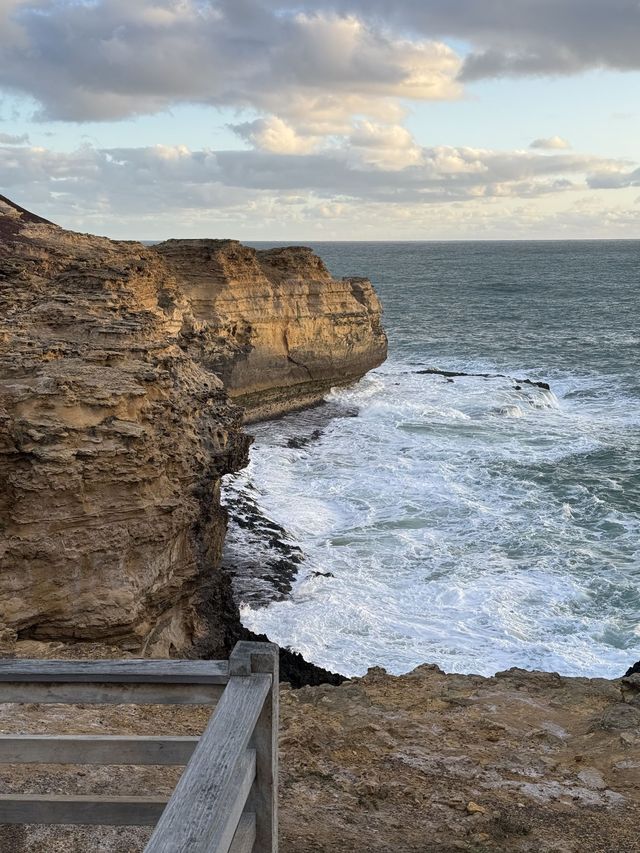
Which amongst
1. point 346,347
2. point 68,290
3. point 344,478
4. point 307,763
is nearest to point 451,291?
point 346,347

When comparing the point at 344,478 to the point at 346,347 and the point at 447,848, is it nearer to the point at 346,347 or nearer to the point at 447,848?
the point at 346,347

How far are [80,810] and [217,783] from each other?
40.2 inches

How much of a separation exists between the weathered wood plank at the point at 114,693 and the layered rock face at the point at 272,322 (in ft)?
75.8

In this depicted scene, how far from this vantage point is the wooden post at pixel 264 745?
2.94 meters

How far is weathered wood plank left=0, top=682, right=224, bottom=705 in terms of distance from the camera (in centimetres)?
305

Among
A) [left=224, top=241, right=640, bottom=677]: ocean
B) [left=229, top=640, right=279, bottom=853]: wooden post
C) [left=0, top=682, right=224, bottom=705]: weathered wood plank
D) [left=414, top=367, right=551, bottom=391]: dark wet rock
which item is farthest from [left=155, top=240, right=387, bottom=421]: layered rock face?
[left=229, top=640, right=279, bottom=853]: wooden post

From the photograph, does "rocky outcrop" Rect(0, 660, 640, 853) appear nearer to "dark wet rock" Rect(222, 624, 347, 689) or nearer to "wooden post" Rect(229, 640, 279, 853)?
"wooden post" Rect(229, 640, 279, 853)

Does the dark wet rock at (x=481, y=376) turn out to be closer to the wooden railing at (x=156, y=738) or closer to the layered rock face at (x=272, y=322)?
the layered rock face at (x=272, y=322)

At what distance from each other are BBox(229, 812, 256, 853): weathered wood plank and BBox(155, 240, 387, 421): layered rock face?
2346 centimetres

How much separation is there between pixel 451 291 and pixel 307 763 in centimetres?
8554

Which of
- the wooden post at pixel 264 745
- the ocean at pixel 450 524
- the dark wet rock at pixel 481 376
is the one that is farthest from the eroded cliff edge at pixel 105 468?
the dark wet rock at pixel 481 376

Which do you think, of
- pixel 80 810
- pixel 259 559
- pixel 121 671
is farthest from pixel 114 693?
pixel 259 559

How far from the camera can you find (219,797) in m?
Answer: 2.41

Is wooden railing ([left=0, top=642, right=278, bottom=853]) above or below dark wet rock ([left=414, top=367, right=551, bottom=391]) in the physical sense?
above
